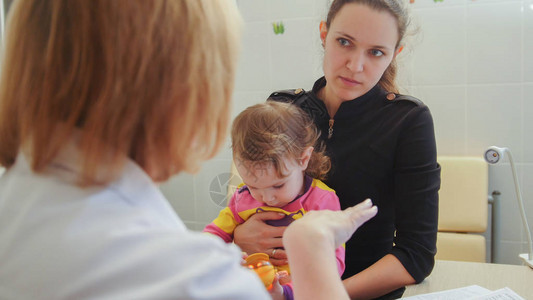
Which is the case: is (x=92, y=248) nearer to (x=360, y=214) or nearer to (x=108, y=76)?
(x=108, y=76)

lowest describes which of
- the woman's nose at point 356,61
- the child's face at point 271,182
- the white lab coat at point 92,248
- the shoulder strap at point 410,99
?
the child's face at point 271,182

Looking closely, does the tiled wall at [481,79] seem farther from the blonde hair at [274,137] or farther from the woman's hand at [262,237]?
the woman's hand at [262,237]

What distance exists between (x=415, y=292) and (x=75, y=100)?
1.03 meters

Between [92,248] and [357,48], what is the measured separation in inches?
38.0

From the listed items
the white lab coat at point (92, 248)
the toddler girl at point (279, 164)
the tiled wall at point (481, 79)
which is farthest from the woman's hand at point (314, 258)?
the tiled wall at point (481, 79)

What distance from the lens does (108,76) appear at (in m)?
0.50

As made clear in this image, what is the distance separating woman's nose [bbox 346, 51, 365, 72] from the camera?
122cm

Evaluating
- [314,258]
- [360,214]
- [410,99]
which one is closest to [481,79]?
[410,99]

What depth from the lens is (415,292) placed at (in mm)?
1194

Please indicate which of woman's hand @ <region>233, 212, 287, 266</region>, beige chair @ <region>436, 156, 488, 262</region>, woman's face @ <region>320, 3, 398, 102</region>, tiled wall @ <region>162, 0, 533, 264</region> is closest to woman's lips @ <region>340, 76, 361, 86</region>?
woman's face @ <region>320, 3, 398, 102</region>

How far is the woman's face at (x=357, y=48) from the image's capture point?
1198 mm

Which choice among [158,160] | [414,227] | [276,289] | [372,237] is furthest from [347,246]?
[158,160]

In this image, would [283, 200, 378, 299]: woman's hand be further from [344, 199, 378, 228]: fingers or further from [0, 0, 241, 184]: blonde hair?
[0, 0, 241, 184]: blonde hair

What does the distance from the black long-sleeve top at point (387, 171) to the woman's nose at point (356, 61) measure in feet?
0.37
